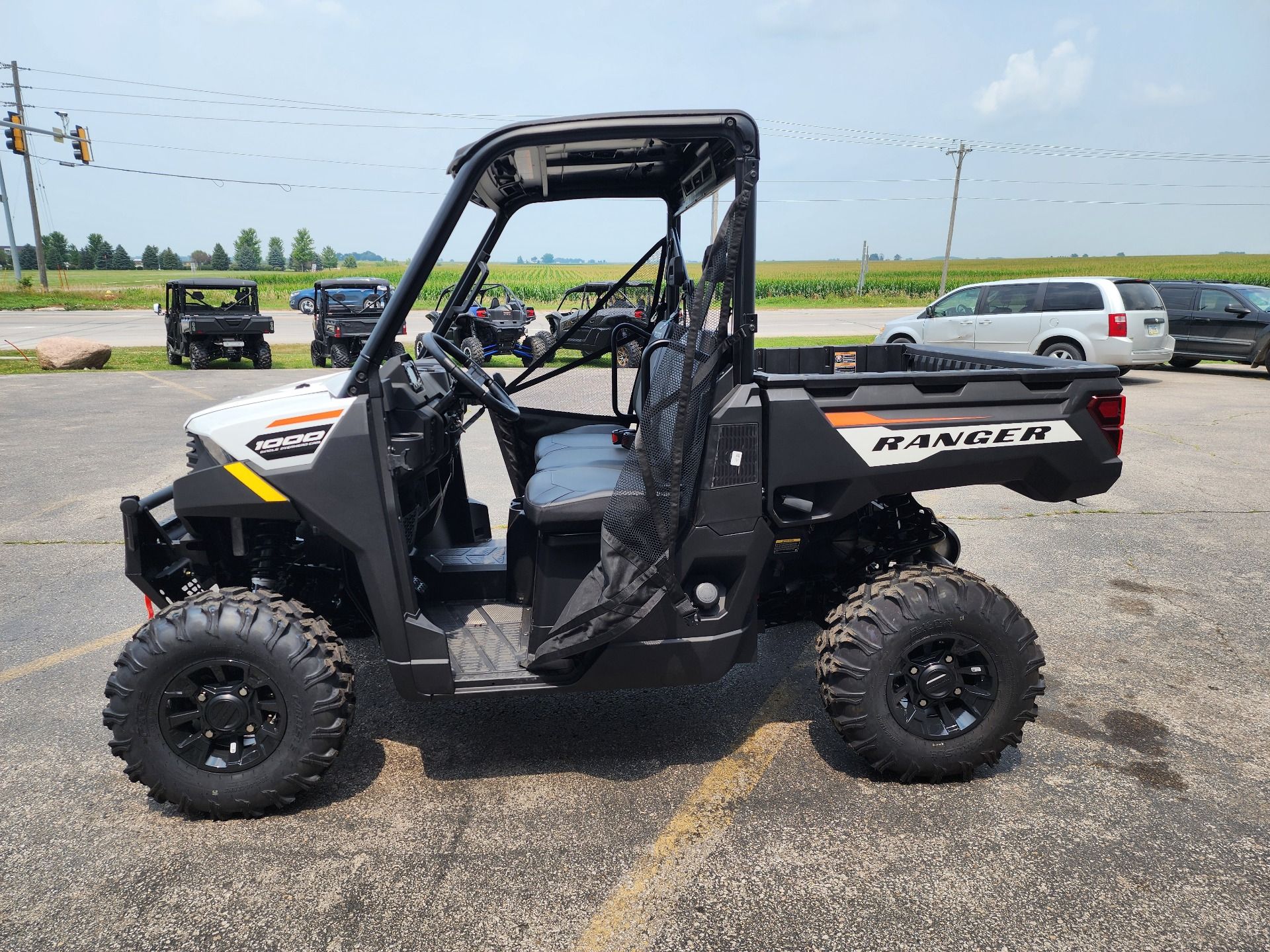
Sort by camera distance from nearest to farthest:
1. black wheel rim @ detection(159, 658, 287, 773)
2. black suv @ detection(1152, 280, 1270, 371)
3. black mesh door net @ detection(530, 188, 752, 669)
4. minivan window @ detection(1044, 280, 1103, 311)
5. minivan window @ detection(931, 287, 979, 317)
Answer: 1. black mesh door net @ detection(530, 188, 752, 669)
2. black wheel rim @ detection(159, 658, 287, 773)
3. minivan window @ detection(1044, 280, 1103, 311)
4. black suv @ detection(1152, 280, 1270, 371)
5. minivan window @ detection(931, 287, 979, 317)

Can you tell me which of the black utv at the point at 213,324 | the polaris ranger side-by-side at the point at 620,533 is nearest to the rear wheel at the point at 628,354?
the polaris ranger side-by-side at the point at 620,533

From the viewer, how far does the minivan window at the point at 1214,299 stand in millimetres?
14938

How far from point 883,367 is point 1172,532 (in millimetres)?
3198

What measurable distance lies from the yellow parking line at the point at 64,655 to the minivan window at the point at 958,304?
1361 centimetres

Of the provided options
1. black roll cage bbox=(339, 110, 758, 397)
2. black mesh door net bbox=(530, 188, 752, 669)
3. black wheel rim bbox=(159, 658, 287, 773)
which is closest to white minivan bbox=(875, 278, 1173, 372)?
black roll cage bbox=(339, 110, 758, 397)

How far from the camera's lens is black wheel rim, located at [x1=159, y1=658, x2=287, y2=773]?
9.10 feet

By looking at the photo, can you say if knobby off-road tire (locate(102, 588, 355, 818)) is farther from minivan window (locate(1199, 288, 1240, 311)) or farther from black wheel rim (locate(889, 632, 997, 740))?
minivan window (locate(1199, 288, 1240, 311))

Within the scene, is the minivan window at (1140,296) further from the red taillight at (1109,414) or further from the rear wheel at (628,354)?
the rear wheel at (628,354)

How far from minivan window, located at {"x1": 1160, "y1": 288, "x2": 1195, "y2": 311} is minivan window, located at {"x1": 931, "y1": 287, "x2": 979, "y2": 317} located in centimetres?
400

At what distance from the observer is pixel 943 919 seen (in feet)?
7.70

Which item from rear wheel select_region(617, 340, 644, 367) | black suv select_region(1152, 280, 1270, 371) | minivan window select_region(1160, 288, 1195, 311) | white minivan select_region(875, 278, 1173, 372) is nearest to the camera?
rear wheel select_region(617, 340, 644, 367)

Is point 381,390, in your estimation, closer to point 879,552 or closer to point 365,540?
point 365,540

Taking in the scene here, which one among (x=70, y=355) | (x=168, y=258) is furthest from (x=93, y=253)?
(x=70, y=355)

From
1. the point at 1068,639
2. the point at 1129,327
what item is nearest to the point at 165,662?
the point at 1068,639
